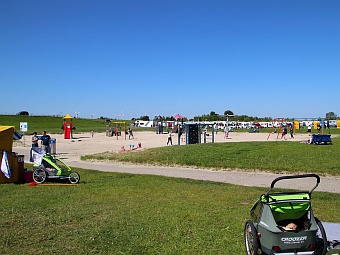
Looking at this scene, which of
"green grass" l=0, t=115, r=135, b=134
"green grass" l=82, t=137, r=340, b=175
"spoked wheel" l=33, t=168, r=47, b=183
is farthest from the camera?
"green grass" l=0, t=115, r=135, b=134

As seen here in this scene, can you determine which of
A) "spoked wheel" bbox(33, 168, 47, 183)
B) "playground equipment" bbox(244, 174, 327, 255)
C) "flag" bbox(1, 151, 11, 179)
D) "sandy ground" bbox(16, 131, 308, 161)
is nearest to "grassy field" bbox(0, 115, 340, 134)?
"sandy ground" bbox(16, 131, 308, 161)

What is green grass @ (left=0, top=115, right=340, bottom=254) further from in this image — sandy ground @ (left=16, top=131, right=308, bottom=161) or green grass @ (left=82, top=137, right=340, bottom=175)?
sandy ground @ (left=16, top=131, right=308, bottom=161)

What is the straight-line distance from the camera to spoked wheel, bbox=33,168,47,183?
1208 centimetres

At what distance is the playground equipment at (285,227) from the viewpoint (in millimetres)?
4512

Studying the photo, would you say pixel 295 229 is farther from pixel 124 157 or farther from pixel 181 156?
pixel 124 157

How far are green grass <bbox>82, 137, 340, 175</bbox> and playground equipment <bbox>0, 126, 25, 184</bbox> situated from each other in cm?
779

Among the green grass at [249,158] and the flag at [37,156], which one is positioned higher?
the flag at [37,156]

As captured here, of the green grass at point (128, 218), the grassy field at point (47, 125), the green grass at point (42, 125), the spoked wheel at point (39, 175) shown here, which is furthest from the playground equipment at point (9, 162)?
the green grass at point (42, 125)

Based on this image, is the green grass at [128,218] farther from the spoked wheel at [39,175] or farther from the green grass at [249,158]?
the green grass at [249,158]

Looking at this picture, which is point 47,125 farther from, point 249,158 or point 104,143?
point 249,158

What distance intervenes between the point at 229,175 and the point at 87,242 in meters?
10.2

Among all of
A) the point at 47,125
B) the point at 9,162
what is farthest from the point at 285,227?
the point at 47,125

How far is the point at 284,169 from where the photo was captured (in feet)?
52.7

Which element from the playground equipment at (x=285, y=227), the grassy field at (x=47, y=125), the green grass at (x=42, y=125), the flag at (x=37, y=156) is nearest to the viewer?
the playground equipment at (x=285, y=227)
